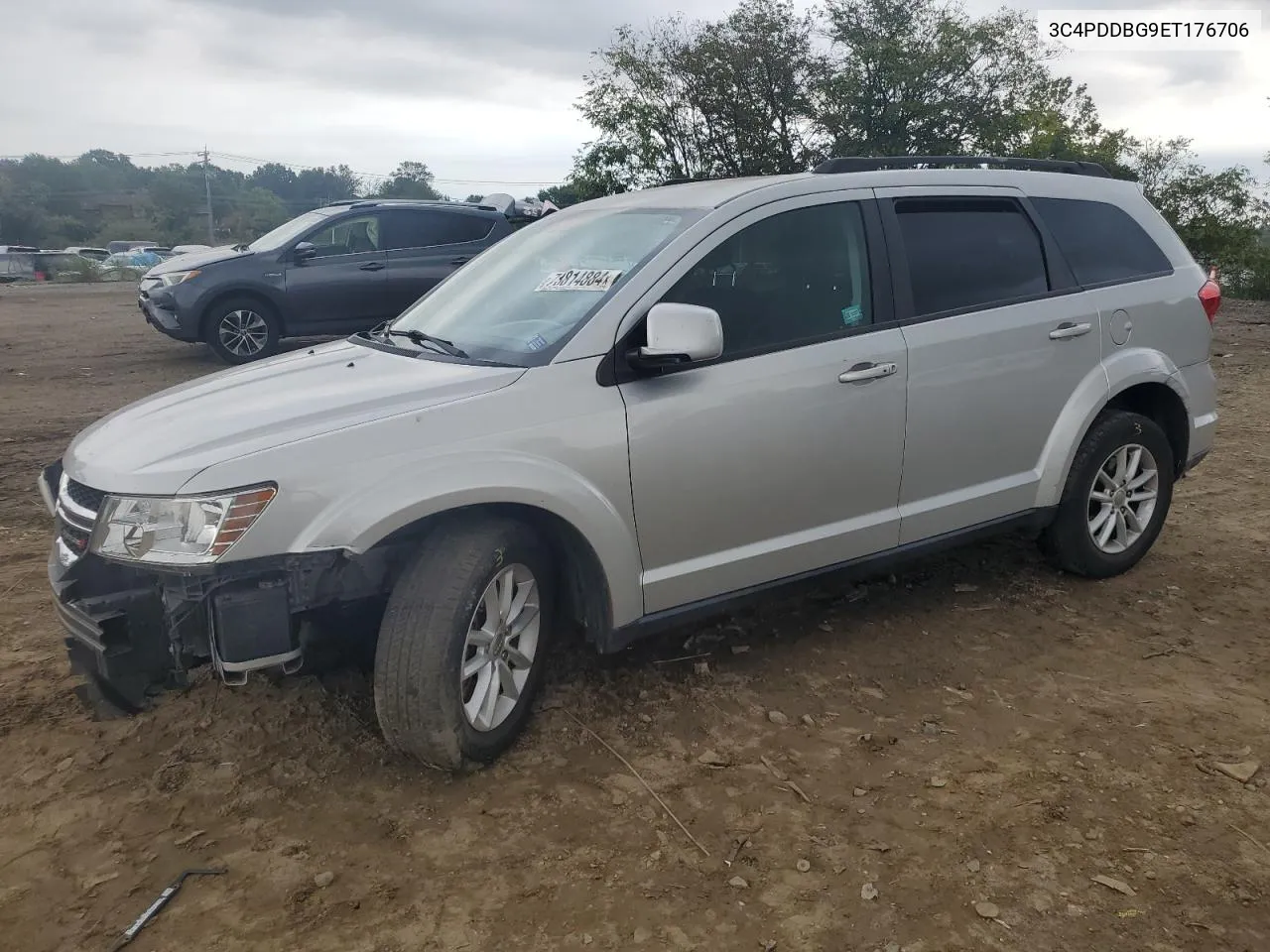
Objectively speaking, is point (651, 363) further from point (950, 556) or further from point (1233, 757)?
point (950, 556)

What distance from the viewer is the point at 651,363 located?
10.1ft

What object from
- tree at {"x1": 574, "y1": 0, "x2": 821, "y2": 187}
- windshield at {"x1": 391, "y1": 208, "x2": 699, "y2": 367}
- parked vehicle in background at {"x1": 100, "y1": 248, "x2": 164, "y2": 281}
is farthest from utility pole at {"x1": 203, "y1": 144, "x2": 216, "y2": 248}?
windshield at {"x1": 391, "y1": 208, "x2": 699, "y2": 367}

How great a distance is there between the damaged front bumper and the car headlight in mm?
38

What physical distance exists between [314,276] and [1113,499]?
8.19m

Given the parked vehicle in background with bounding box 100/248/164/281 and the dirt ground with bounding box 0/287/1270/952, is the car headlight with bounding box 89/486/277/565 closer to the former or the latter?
the dirt ground with bounding box 0/287/1270/952

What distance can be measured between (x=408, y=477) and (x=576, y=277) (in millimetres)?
1058

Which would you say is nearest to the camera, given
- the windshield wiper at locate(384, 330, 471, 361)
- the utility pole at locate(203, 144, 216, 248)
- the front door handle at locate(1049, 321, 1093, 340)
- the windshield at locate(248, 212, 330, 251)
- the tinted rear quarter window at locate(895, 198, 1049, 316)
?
the windshield wiper at locate(384, 330, 471, 361)

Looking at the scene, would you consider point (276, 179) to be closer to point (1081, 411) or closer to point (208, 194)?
point (208, 194)

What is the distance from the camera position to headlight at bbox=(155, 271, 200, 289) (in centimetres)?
990

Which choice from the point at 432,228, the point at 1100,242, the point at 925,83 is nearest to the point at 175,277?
the point at 432,228

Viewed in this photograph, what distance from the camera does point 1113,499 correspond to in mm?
4449

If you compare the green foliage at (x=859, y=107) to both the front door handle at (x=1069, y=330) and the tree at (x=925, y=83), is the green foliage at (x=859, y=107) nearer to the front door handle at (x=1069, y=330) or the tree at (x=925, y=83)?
the tree at (x=925, y=83)

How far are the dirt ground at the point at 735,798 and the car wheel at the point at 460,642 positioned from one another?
174 mm

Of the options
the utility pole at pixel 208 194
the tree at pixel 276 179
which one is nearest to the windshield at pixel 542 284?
the utility pole at pixel 208 194
